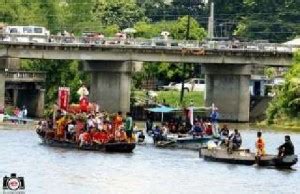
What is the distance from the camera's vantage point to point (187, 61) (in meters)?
139

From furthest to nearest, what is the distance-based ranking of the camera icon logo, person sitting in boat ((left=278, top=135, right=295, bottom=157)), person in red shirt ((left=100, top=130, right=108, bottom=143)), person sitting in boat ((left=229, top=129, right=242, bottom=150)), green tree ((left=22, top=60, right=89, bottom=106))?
green tree ((left=22, top=60, right=89, bottom=106)), person in red shirt ((left=100, top=130, right=108, bottom=143)), person sitting in boat ((left=229, top=129, right=242, bottom=150)), person sitting in boat ((left=278, top=135, right=295, bottom=157)), the camera icon logo

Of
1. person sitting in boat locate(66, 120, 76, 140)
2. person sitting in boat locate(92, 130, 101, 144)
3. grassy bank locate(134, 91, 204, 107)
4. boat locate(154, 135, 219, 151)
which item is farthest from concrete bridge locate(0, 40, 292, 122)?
person sitting in boat locate(92, 130, 101, 144)

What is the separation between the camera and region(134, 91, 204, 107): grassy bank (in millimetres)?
152875

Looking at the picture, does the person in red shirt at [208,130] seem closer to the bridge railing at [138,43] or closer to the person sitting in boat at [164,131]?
the person sitting in boat at [164,131]

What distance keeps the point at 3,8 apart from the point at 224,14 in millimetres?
42780

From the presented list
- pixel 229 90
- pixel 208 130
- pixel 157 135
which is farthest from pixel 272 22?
pixel 208 130

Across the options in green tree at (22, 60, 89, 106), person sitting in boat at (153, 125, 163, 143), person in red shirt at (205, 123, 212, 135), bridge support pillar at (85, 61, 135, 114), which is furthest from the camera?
green tree at (22, 60, 89, 106)

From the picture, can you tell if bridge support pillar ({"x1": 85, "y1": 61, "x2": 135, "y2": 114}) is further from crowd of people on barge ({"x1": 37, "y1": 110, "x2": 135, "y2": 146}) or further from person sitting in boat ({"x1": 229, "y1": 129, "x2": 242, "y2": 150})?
person sitting in boat ({"x1": 229, "y1": 129, "x2": 242, "y2": 150})

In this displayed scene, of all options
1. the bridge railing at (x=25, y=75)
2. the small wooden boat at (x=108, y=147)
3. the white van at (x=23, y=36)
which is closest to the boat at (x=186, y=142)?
the small wooden boat at (x=108, y=147)

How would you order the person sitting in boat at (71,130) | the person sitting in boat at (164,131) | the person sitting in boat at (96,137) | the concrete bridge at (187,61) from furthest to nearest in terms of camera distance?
the concrete bridge at (187,61)
the person sitting in boat at (164,131)
the person sitting in boat at (71,130)
the person sitting in boat at (96,137)

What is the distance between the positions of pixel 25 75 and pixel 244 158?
2563 inches

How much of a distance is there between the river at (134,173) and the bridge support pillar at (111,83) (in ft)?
147

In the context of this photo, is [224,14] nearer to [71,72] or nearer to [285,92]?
[71,72]

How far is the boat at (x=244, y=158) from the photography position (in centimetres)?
7825
